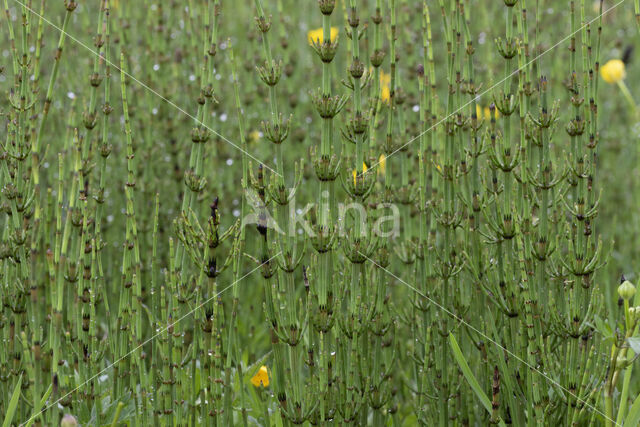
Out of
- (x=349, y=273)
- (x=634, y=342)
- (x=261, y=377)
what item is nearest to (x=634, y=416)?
(x=634, y=342)

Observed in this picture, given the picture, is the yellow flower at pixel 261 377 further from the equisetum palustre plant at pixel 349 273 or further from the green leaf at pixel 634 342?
the green leaf at pixel 634 342

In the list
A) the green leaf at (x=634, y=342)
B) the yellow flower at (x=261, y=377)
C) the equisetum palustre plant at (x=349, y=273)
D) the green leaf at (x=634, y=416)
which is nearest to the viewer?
the green leaf at (x=634, y=342)

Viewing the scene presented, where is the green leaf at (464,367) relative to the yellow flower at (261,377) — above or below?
above

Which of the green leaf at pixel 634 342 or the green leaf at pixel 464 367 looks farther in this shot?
the green leaf at pixel 464 367

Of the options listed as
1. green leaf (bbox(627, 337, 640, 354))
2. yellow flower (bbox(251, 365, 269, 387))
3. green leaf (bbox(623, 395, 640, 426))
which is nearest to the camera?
green leaf (bbox(627, 337, 640, 354))

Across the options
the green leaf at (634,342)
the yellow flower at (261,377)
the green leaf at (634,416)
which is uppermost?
the green leaf at (634,342)

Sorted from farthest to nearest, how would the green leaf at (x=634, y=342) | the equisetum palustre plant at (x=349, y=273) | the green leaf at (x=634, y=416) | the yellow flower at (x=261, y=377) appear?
the yellow flower at (x=261, y=377) < the equisetum palustre plant at (x=349, y=273) < the green leaf at (x=634, y=416) < the green leaf at (x=634, y=342)

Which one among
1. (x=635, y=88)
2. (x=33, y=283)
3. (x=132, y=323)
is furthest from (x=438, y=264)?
(x=635, y=88)

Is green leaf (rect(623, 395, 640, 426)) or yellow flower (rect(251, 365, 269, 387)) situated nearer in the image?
green leaf (rect(623, 395, 640, 426))

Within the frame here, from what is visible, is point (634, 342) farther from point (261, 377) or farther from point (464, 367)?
point (261, 377)

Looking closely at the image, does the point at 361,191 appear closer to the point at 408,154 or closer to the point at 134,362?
the point at 408,154

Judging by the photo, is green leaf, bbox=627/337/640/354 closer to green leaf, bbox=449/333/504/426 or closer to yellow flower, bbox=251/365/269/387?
green leaf, bbox=449/333/504/426

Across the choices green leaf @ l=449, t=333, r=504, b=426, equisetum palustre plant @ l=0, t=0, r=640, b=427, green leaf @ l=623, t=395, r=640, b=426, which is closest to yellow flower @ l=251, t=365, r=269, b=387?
equisetum palustre plant @ l=0, t=0, r=640, b=427

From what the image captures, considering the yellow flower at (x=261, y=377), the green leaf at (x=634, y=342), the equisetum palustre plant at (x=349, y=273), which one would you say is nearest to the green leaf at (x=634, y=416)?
the equisetum palustre plant at (x=349, y=273)
